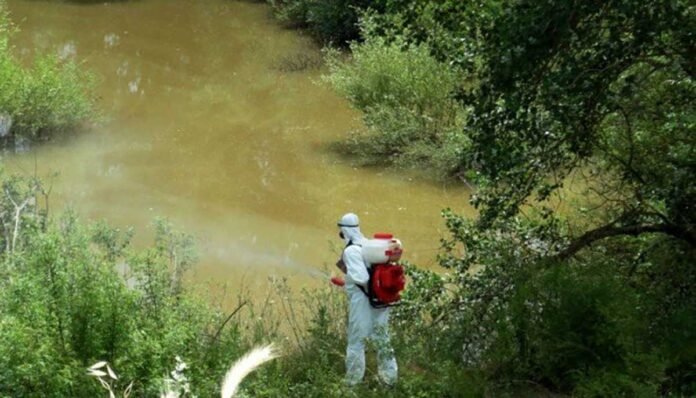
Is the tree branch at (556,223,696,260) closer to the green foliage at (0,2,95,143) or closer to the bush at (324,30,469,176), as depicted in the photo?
the bush at (324,30,469,176)

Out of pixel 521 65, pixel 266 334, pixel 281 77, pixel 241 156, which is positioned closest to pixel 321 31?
pixel 281 77

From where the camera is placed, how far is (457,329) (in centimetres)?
750

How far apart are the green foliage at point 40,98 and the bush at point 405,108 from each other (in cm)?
512

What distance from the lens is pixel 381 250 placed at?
756cm

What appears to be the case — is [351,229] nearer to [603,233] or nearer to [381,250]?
[381,250]

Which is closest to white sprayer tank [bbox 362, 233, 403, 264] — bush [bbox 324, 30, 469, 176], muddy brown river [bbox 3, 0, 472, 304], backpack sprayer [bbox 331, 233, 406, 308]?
backpack sprayer [bbox 331, 233, 406, 308]

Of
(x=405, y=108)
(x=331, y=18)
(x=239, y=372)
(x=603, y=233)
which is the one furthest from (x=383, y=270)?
(x=331, y=18)

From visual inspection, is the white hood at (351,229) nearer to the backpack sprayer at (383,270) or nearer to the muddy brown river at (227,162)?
the backpack sprayer at (383,270)

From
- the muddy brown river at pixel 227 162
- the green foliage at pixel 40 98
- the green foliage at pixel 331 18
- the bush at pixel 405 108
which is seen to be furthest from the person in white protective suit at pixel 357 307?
the green foliage at pixel 331 18

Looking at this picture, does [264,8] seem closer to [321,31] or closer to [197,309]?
[321,31]

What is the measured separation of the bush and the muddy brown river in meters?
0.50

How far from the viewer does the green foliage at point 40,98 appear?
A: 18.3 meters

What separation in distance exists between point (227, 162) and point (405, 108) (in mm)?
3403

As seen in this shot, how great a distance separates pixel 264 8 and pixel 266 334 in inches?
986
